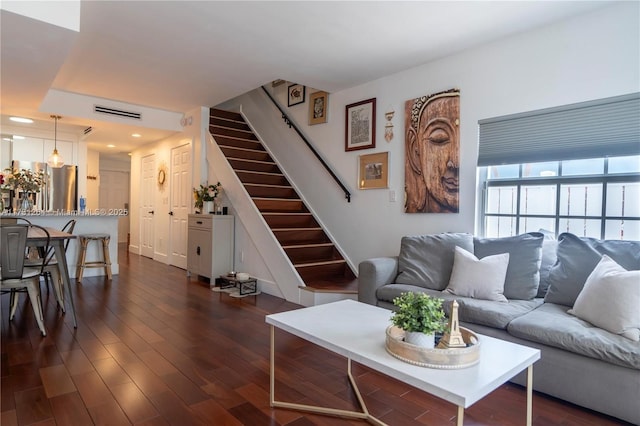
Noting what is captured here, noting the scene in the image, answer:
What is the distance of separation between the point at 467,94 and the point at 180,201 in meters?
4.77

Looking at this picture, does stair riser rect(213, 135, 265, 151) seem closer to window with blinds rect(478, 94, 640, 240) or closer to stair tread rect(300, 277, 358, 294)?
stair tread rect(300, 277, 358, 294)

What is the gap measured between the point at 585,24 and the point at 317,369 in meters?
3.17

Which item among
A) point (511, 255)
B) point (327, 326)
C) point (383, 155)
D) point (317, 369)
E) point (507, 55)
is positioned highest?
point (507, 55)

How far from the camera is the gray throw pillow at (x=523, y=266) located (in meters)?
2.59

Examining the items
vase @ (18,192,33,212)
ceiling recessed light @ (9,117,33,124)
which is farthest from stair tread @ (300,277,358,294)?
ceiling recessed light @ (9,117,33,124)

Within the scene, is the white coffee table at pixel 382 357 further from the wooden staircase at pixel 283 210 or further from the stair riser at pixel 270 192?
the stair riser at pixel 270 192

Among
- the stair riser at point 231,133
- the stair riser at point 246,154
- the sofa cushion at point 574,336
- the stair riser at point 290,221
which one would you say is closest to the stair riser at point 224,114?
the stair riser at point 231,133

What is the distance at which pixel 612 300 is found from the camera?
1960 mm

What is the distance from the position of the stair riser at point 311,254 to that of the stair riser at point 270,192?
111 cm

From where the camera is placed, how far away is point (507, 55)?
307 centimetres

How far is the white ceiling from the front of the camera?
266 centimetres

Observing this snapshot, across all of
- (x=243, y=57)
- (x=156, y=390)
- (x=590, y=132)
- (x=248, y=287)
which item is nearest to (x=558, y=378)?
(x=590, y=132)

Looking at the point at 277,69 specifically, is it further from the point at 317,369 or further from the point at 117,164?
the point at 117,164

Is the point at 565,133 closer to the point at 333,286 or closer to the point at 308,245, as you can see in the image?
the point at 333,286
